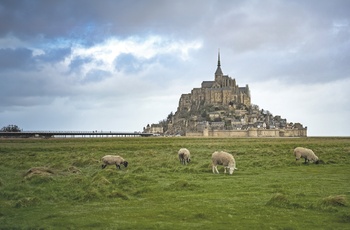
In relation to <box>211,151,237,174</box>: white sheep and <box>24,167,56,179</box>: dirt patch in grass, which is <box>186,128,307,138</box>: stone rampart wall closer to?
<box>211,151,237,174</box>: white sheep

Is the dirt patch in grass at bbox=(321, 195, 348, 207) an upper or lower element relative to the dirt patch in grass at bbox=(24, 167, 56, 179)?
lower

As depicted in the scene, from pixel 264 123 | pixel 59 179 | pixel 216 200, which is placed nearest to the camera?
pixel 216 200

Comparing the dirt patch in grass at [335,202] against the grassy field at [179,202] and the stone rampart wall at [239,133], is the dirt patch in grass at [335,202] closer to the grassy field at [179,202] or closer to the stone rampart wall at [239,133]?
the grassy field at [179,202]

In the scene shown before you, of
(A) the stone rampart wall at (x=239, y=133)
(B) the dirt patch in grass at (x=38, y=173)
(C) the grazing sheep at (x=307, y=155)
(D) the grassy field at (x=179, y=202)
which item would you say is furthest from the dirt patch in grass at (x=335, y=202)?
(A) the stone rampart wall at (x=239, y=133)

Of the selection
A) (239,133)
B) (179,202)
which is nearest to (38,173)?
(179,202)

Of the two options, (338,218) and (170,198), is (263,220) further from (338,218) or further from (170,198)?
(170,198)

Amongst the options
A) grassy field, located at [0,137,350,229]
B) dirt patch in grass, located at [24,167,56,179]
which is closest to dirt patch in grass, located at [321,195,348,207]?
grassy field, located at [0,137,350,229]

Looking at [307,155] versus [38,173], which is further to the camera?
[307,155]

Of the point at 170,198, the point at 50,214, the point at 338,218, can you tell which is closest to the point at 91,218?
the point at 50,214

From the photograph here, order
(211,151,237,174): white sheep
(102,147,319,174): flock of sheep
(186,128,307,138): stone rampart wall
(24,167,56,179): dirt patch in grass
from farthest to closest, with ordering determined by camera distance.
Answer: (186,128,307,138): stone rampart wall → (102,147,319,174): flock of sheep → (211,151,237,174): white sheep → (24,167,56,179): dirt patch in grass

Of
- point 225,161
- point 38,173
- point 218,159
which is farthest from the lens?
point 218,159

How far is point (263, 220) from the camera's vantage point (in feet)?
32.7

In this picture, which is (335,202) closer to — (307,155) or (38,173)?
(38,173)

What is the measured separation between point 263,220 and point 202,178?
331 inches
